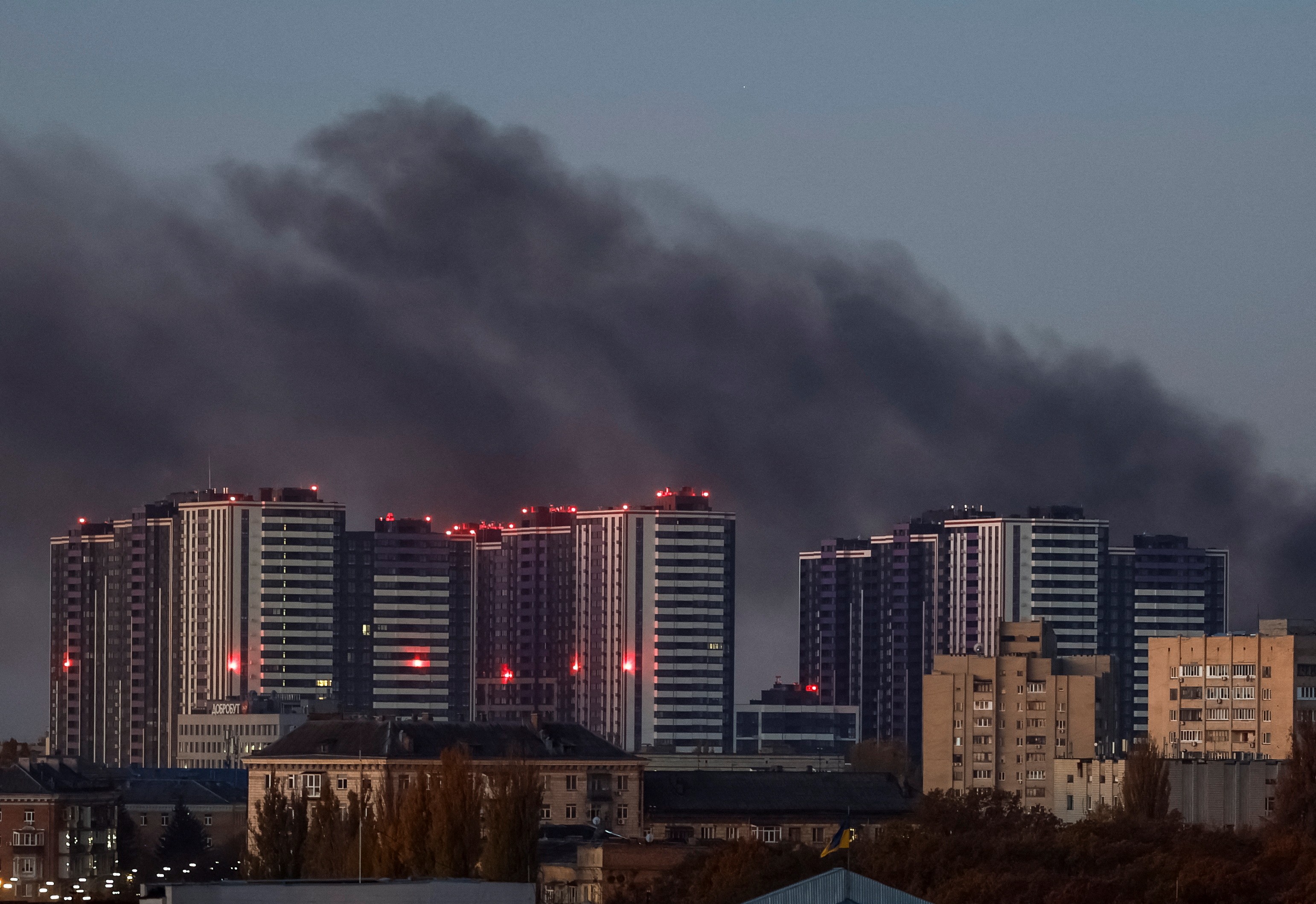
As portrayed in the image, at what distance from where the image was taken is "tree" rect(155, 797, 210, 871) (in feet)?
561

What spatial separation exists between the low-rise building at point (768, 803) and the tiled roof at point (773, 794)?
3 centimetres

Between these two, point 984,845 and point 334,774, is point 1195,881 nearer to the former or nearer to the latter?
point 984,845

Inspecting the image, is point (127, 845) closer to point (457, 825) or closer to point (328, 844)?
point (328, 844)

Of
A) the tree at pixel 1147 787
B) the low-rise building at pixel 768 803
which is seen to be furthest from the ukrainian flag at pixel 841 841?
the low-rise building at pixel 768 803

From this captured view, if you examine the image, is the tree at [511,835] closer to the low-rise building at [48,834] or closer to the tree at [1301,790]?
the tree at [1301,790]

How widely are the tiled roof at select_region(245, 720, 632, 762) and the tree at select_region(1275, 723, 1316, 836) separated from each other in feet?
157

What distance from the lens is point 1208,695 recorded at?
14588 cm

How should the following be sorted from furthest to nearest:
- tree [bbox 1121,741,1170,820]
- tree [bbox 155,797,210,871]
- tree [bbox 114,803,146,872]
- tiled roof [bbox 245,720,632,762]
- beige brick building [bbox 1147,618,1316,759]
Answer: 1. tree [bbox 155,797,210,871]
2. tree [bbox 114,803,146,872]
3. tiled roof [bbox 245,720,632,762]
4. beige brick building [bbox 1147,618,1316,759]
5. tree [bbox 1121,741,1170,820]

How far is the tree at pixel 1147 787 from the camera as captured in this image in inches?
4678

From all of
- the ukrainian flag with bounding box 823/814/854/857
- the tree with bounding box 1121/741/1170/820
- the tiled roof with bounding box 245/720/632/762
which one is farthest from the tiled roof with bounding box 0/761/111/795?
the ukrainian flag with bounding box 823/814/854/857

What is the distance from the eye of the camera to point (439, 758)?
490ft

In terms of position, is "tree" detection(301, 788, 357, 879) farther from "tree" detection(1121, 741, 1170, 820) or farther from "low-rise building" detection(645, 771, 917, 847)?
"low-rise building" detection(645, 771, 917, 847)

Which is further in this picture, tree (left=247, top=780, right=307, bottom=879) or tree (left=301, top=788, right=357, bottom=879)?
tree (left=247, top=780, right=307, bottom=879)

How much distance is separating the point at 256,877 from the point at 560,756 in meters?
39.7
